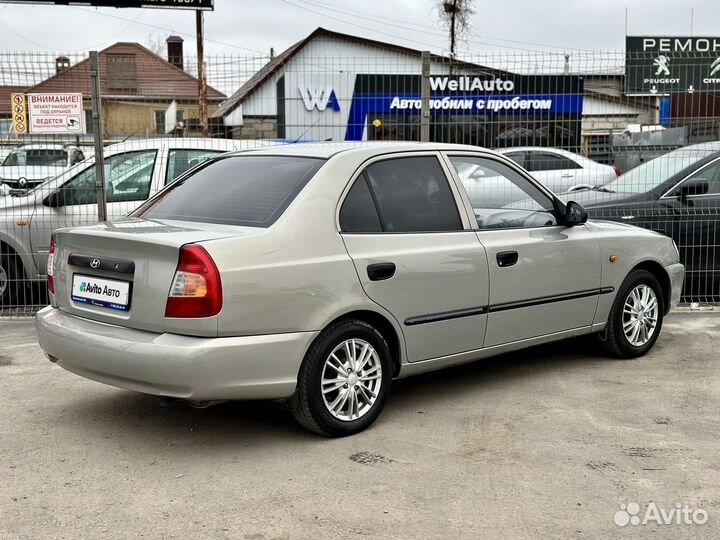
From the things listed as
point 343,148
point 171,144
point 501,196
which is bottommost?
point 501,196

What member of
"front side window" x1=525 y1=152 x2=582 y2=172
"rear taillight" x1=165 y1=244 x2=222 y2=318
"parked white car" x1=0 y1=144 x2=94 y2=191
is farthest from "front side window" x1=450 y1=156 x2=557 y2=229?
"front side window" x1=525 y1=152 x2=582 y2=172

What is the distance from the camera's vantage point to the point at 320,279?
14.6ft

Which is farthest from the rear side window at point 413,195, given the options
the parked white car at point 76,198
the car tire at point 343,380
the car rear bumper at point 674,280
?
the parked white car at point 76,198

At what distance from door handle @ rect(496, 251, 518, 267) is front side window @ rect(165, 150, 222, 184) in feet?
13.1

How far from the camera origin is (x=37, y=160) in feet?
34.7

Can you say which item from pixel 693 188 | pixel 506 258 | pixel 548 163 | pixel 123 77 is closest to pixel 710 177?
pixel 693 188

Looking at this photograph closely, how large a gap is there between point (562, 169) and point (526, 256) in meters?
7.94

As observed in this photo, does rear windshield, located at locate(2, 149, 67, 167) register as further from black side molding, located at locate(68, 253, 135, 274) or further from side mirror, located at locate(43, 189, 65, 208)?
black side molding, located at locate(68, 253, 135, 274)

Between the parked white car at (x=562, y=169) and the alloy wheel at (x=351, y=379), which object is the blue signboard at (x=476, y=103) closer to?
the parked white car at (x=562, y=169)

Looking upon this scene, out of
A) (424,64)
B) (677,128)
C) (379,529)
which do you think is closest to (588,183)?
(677,128)

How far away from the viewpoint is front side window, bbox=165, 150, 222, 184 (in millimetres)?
8469

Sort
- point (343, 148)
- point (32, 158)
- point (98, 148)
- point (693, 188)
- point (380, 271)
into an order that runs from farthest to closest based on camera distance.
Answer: point (32, 158) → point (693, 188) → point (98, 148) → point (343, 148) → point (380, 271)

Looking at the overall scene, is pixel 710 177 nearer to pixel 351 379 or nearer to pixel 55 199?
pixel 351 379

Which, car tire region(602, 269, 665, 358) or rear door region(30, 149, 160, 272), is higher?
rear door region(30, 149, 160, 272)
